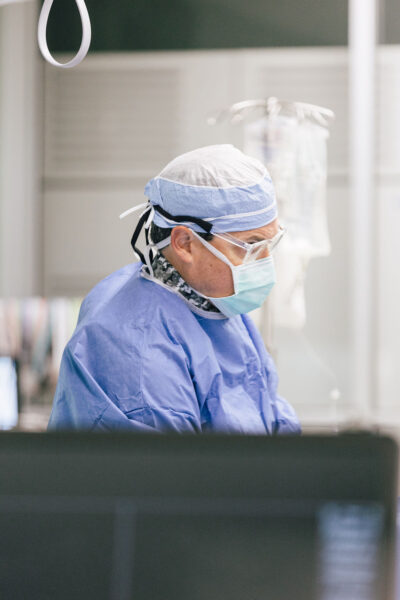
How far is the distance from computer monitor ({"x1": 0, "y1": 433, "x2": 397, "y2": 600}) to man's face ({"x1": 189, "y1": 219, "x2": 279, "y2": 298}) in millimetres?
944

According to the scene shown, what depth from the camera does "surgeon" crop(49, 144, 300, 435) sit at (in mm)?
1218

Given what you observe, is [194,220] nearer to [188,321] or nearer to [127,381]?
[188,321]

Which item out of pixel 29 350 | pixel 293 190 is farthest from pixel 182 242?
pixel 29 350

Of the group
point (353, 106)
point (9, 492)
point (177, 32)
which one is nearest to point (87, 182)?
point (177, 32)

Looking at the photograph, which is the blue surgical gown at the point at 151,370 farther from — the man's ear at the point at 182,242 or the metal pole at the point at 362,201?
the metal pole at the point at 362,201

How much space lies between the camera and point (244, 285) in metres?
1.40

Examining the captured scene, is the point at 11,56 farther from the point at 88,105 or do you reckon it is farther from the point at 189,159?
the point at 189,159

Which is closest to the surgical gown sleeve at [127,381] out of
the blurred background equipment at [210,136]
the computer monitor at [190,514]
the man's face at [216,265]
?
the man's face at [216,265]

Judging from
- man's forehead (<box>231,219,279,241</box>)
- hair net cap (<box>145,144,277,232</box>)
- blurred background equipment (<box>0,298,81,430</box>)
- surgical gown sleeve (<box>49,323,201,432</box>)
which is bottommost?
blurred background equipment (<box>0,298,81,430</box>)

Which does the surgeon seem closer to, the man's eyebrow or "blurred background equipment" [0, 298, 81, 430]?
the man's eyebrow

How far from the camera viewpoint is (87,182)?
3146mm

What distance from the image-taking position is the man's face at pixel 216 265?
4.54 ft

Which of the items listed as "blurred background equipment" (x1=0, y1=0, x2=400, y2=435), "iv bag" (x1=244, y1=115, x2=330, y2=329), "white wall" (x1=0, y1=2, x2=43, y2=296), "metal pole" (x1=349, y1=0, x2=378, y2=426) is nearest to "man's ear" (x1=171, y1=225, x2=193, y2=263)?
"iv bag" (x1=244, y1=115, x2=330, y2=329)

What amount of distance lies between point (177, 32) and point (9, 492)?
9.44 feet
